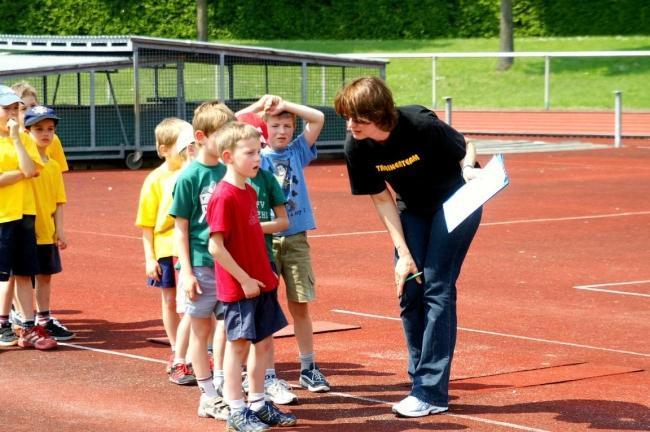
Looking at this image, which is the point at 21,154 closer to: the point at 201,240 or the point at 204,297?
the point at 201,240

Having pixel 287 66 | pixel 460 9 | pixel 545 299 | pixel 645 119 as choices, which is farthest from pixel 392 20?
pixel 545 299

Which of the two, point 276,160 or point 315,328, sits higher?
point 276,160

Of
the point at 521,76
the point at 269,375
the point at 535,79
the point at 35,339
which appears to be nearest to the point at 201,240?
Answer: the point at 269,375

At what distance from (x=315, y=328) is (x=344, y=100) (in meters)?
3.00

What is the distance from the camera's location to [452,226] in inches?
264

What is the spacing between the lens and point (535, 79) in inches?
1553

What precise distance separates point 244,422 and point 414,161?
1.50 m

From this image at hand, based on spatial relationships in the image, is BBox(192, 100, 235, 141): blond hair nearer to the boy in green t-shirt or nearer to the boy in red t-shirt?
the boy in green t-shirt

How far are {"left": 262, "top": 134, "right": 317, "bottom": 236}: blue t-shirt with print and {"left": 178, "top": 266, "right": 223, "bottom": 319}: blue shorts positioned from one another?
1.79 ft

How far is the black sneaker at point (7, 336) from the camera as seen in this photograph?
881 centimetres

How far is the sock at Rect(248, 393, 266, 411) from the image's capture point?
261 inches

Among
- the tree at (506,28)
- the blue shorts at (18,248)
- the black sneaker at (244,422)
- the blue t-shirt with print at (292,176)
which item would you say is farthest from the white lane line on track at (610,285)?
the tree at (506,28)

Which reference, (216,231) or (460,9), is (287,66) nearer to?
(216,231)

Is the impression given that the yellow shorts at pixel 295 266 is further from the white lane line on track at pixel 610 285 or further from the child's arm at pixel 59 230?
the white lane line on track at pixel 610 285
